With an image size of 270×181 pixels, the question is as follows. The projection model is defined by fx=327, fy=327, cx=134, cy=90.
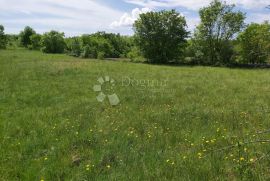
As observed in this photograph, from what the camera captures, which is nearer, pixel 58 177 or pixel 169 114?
pixel 58 177

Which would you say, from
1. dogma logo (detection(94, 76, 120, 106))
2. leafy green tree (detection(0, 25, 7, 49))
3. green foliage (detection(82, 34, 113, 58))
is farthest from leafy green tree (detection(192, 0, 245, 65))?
leafy green tree (detection(0, 25, 7, 49))

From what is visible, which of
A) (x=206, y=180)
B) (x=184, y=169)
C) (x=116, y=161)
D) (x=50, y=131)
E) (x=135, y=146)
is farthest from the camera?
(x=50, y=131)

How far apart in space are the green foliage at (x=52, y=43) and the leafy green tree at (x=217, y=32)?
28887mm

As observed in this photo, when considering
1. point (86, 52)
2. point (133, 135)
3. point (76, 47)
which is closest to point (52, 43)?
point (76, 47)

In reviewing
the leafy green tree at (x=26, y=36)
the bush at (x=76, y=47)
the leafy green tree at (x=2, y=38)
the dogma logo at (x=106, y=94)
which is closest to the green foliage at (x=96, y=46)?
the bush at (x=76, y=47)

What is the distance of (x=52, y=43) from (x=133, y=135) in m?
54.0

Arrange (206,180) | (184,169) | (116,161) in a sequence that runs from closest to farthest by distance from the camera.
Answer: (206,180) → (184,169) → (116,161)

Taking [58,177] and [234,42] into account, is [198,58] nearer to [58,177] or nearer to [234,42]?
[234,42]

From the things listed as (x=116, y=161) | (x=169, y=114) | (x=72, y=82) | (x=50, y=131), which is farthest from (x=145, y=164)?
(x=72, y=82)

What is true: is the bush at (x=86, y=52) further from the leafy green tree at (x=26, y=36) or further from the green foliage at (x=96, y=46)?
the leafy green tree at (x=26, y=36)

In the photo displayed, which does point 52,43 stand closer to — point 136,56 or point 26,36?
point 26,36

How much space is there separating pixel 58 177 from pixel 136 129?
116 inches

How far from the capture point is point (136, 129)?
777 centimetres

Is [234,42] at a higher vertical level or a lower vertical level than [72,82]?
higher
